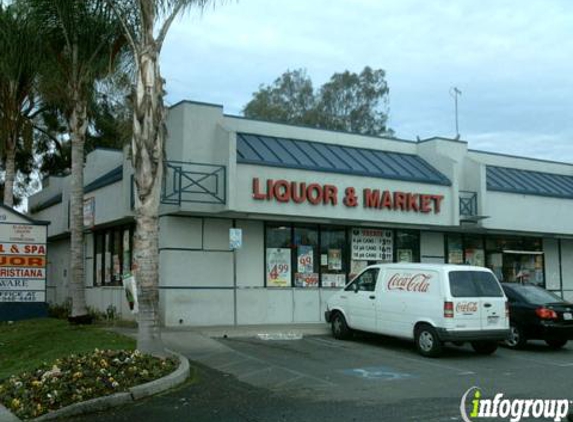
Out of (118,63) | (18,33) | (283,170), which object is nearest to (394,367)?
(283,170)

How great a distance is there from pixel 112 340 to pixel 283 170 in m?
7.05

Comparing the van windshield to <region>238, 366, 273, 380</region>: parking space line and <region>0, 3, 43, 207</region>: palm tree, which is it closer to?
<region>238, 366, 273, 380</region>: parking space line

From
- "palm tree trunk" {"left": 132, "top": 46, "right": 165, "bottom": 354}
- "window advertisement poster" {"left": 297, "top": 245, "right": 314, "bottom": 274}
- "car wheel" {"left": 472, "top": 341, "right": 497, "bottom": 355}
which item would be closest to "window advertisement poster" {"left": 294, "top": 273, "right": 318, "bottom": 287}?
"window advertisement poster" {"left": 297, "top": 245, "right": 314, "bottom": 274}

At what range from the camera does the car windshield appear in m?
15.9

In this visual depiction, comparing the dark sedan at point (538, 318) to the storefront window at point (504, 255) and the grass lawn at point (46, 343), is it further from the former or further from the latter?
the grass lawn at point (46, 343)

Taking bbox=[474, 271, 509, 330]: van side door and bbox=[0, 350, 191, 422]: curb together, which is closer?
bbox=[0, 350, 191, 422]: curb

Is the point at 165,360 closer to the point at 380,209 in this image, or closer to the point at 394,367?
the point at 394,367

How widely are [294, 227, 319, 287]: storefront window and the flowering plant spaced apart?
9.56 meters

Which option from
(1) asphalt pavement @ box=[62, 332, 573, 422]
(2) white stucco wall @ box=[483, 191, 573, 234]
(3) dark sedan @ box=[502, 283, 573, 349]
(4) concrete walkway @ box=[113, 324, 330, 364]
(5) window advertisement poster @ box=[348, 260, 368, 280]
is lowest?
(1) asphalt pavement @ box=[62, 332, 573, 422]

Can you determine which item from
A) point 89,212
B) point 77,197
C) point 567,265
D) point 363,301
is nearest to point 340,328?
point 363,301

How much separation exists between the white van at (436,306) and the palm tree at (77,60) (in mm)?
7761

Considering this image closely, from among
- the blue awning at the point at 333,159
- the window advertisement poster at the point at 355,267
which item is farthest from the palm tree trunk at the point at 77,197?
the window advertisement poster at the point at 355,267

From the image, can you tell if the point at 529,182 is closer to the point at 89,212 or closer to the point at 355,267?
the point at 355,267

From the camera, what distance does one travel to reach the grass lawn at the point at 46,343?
12.6 meters
